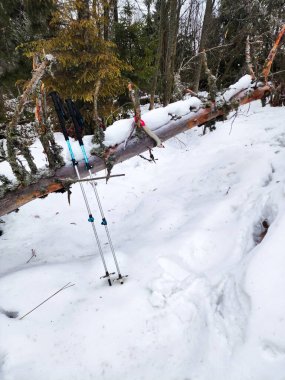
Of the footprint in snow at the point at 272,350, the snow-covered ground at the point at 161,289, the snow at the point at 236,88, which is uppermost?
the snow at the point at 236,88

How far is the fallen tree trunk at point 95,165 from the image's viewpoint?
3336 millimetres

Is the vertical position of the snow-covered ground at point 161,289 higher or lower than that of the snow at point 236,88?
lower

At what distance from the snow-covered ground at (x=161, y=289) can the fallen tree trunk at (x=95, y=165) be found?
1.03 meters

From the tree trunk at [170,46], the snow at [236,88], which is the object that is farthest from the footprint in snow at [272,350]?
the tree trunk at [170,46]

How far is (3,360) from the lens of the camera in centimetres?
253

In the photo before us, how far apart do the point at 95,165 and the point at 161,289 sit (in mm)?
1734

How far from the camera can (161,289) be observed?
3.18 m

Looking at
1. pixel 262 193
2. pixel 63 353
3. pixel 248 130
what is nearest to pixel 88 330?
pixel 63 353

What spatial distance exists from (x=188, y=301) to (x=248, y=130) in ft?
19.2

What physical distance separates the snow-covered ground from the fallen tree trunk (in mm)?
1025

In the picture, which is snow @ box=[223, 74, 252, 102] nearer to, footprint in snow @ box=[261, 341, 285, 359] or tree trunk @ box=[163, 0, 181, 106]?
footprint in snow @ box=[261, 341, 285, 359]

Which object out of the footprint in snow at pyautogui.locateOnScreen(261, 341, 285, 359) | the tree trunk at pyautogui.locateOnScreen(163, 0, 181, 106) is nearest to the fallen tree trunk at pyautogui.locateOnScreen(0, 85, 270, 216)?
the footprint in snow at pyautogui.locateOnScreen(261, 341, 285, 359)

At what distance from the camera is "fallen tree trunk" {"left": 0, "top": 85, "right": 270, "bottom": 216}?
3336mm

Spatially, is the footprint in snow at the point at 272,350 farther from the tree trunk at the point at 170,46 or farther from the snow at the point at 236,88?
the tree trunk at the point at 170,46
